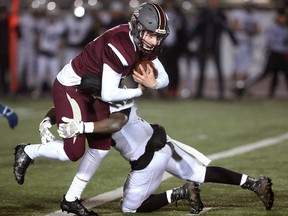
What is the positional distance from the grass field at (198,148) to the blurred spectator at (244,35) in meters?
1.71

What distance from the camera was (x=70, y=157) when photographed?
19.0ft

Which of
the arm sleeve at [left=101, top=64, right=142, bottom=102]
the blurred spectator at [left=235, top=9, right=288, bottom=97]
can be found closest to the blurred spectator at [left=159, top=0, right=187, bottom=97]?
the blurred spectator at [left=235, top=9, right=288, bottom=97]

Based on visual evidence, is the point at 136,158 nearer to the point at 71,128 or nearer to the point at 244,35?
the point at 71,128

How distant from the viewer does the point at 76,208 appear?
5.73m

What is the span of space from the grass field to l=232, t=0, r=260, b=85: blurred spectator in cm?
171

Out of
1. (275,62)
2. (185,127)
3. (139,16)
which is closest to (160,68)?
(139,16)

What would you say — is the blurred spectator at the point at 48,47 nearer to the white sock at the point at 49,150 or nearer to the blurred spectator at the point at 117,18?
the blurred spectator at the point at 117,18

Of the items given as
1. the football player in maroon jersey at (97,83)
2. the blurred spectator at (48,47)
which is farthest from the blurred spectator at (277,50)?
the football player in maroon jersey at (97,83)

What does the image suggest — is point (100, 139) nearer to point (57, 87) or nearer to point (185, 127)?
point (57, 87)

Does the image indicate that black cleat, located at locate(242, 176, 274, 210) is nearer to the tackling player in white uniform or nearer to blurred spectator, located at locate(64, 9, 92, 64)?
the tackling player in white uniform

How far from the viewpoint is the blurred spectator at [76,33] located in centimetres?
1645

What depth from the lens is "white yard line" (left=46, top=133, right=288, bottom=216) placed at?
6387 mm

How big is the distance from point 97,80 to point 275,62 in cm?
996

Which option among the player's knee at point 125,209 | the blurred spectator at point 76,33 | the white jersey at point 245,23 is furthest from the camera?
the white jersey at point 245,23
